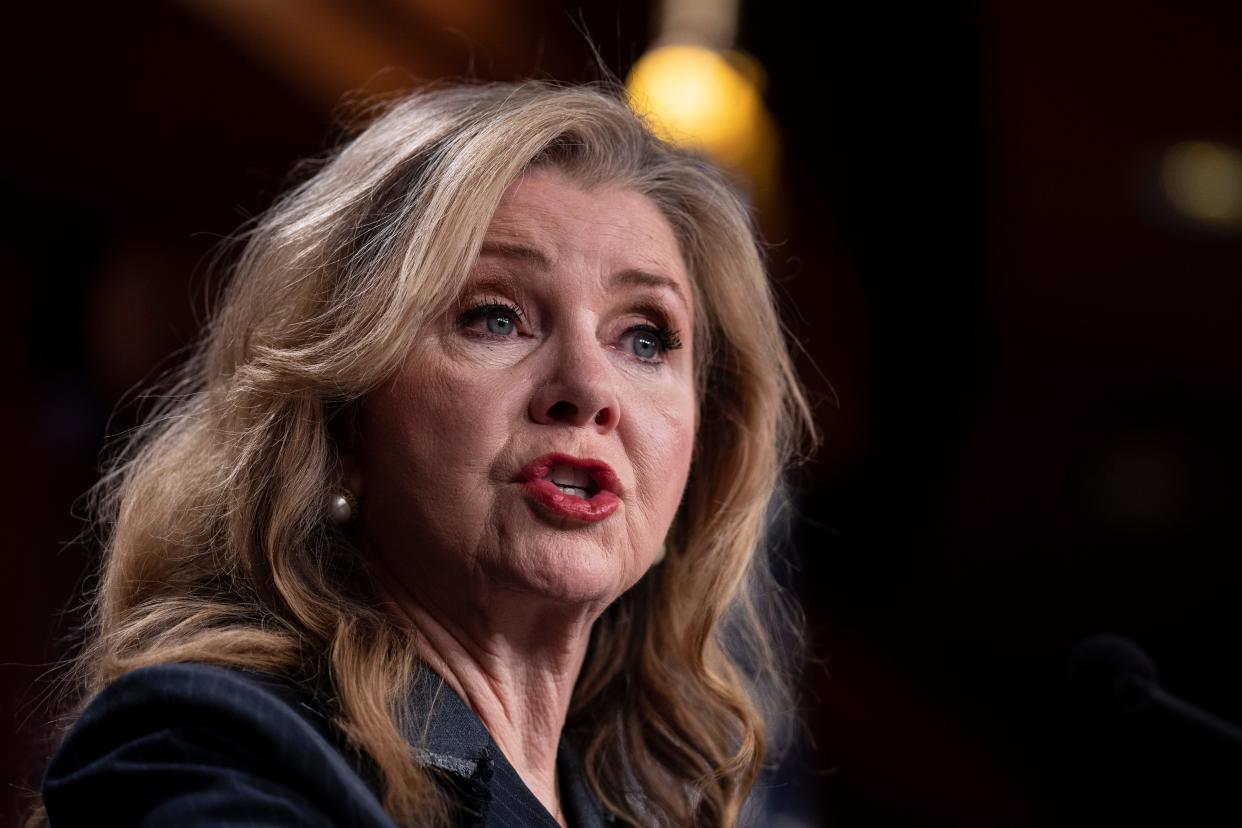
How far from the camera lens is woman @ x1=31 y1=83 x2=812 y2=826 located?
4.89 ft

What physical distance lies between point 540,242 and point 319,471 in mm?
400

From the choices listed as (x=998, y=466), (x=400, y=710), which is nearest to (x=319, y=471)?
(x=400, y=710)

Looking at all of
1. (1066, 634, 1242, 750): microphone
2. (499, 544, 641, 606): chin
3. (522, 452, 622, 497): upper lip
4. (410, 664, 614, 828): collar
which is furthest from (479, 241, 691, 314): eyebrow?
(1066, 634, 1242, 750): microphone

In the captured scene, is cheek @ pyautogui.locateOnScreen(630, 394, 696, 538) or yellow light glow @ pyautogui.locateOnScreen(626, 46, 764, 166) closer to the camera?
cheek @ pyautogui.locateOnScreen(630, 394, 696, 538)

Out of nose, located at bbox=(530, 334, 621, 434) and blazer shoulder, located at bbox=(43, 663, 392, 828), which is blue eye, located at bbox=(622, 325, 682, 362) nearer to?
nose, located at bbox=(530, 334, 621, 434)

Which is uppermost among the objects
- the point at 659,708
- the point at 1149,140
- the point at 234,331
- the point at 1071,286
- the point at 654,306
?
the point at 1149,140

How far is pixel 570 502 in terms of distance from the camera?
158cm

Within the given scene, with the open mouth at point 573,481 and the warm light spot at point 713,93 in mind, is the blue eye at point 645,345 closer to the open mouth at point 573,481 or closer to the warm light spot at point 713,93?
the open mouth at point 573,481

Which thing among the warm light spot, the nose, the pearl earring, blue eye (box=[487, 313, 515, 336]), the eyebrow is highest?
the warm light spot

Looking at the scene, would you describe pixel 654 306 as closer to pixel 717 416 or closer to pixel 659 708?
pixel 717 416

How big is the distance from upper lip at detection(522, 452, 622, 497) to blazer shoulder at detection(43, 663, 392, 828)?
420mm

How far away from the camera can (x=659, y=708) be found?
6.78ft

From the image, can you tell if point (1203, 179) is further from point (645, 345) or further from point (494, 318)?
point (494, 318)

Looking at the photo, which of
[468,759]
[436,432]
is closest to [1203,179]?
[436,432]
